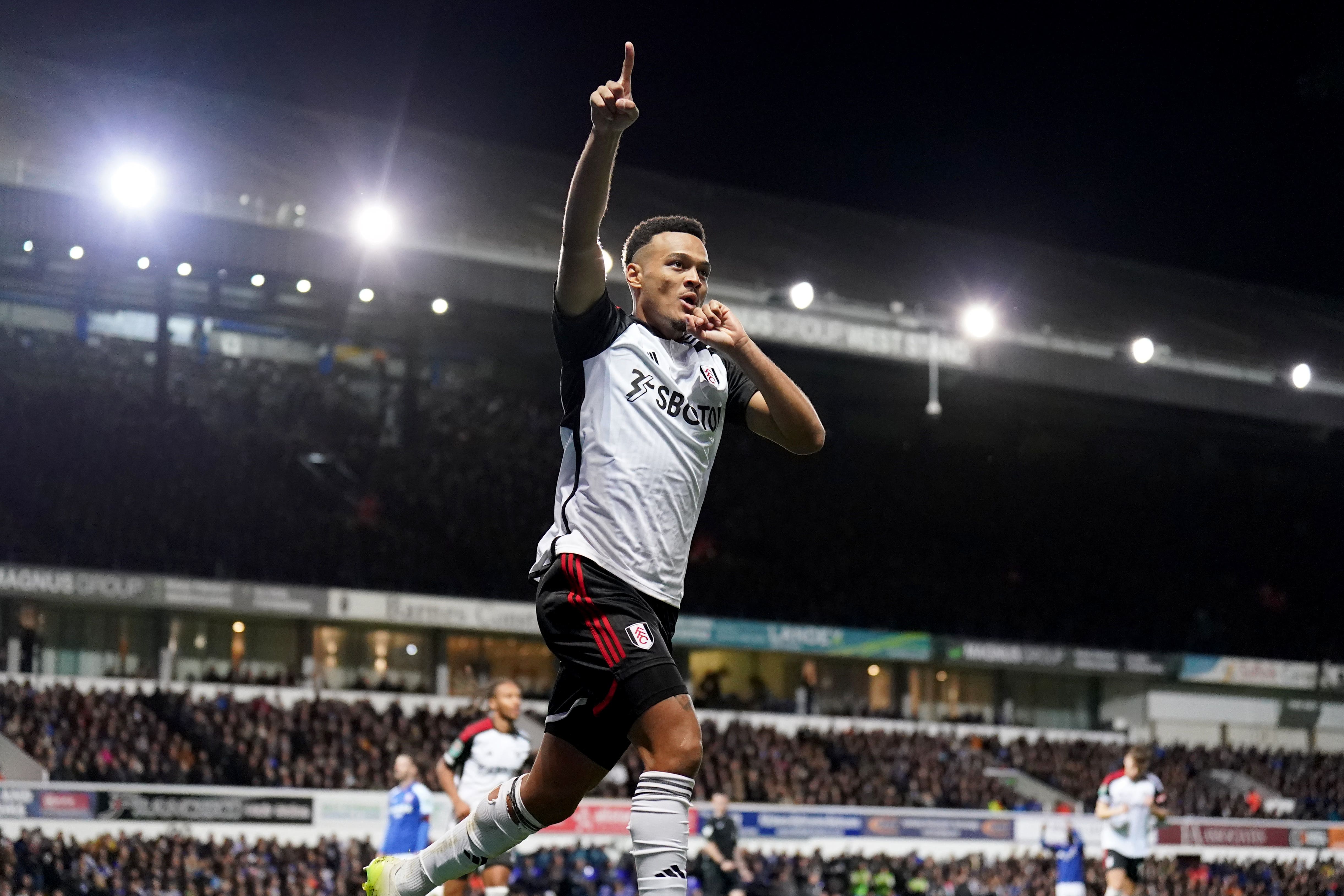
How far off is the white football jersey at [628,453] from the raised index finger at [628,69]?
2.16 ft

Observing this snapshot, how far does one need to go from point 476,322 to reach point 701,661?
383 inches

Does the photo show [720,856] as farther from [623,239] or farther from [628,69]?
[628,69]

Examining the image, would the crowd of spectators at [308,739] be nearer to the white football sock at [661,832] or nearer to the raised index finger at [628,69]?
the white football sock at [661,832]

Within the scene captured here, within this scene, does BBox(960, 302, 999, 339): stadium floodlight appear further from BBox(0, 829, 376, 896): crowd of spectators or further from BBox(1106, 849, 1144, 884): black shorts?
BBox(0, 829, 376, 896): crowd of spectators

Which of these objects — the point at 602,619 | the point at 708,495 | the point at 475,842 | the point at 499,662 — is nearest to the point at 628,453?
the point at 602,619

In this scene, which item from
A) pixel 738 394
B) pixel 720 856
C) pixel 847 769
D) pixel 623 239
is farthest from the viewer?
pixel 847 769

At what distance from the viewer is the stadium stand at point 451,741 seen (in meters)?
22.2

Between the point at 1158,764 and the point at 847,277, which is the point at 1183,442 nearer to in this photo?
the point at 1158,764

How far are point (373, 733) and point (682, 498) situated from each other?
21.7m

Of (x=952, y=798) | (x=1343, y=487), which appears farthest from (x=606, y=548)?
(x=1343, y=487)

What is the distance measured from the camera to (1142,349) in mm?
28625

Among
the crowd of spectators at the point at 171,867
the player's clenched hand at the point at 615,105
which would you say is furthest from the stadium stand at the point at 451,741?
the player's clenched hand at the point at 615,105

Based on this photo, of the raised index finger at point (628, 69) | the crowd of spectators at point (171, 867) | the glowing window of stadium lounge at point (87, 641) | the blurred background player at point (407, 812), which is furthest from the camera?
the glowing window of stadium lounge at point (87, 641)

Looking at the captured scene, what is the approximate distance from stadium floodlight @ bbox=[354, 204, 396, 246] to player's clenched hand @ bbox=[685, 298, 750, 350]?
19373mm
